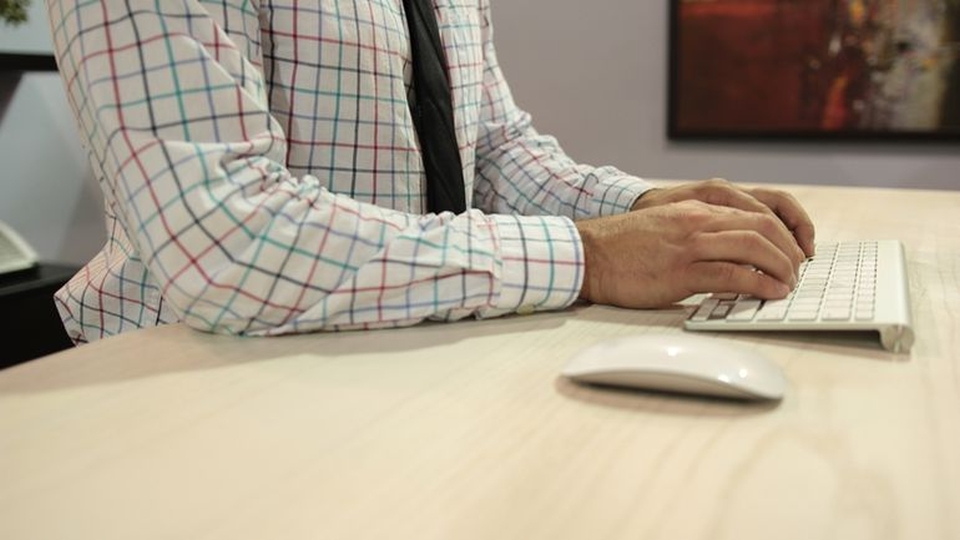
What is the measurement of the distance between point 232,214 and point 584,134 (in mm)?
2129

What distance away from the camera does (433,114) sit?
3.01 ft

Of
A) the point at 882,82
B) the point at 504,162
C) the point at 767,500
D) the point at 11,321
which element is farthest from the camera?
the point at 882,82

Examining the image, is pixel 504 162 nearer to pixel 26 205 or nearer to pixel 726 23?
pixel 726 23

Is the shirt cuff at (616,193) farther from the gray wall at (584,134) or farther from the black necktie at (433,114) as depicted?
the gray wall at (584,134)

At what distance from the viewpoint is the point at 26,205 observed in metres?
2.28

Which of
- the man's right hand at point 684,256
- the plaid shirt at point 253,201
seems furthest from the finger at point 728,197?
the plaid shirt at point 253,201

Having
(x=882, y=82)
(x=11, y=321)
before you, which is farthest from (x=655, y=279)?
(x=882, y=82)

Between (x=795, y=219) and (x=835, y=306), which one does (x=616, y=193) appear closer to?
(x=795, y=219)

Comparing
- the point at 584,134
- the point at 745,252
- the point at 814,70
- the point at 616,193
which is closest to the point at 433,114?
the point at 616,193

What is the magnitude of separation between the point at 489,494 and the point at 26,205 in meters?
2.25

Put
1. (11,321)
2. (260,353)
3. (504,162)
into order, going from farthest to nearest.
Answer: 1. (11,321)
2. (504,162)
3. (260,353)

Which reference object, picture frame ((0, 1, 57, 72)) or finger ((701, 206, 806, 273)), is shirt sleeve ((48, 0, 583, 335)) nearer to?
finger ((701, 206, 806, 273))

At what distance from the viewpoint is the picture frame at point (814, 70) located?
2.16 m

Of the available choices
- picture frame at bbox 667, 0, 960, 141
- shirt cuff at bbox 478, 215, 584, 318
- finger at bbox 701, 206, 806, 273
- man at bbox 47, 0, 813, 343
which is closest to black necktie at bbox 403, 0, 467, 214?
man at bbox 47, 0, 813, 343
